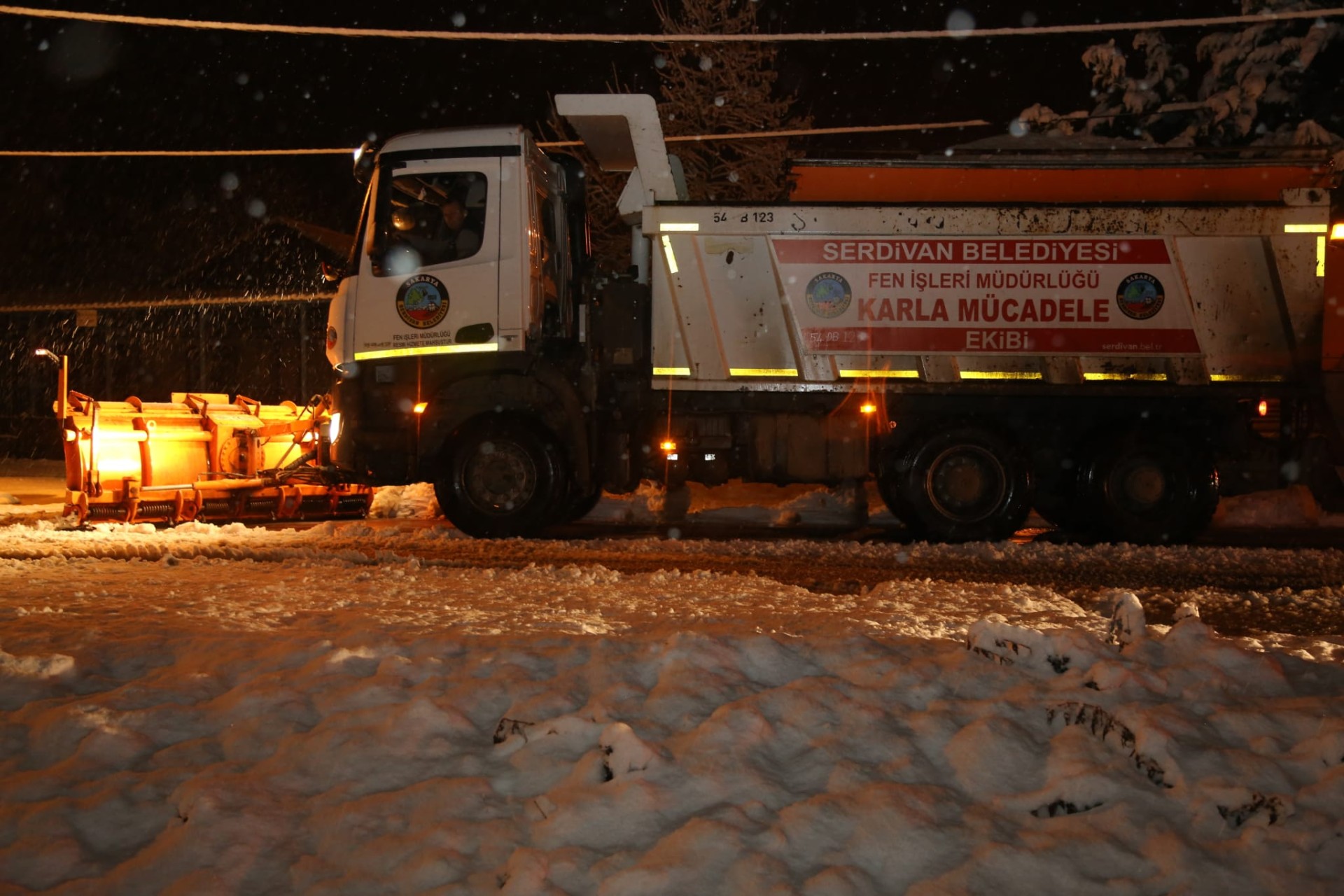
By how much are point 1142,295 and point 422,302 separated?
20.9 feet

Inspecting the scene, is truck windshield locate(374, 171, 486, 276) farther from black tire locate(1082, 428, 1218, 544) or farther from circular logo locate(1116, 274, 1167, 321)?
black tire locate(1082, 428, 1218, 544)

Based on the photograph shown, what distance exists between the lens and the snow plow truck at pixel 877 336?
850 centimetres

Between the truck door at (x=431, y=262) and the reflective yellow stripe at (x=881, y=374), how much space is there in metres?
3.20

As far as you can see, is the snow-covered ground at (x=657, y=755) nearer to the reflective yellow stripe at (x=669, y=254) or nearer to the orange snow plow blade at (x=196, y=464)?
the reflective yellow stripe at (x=669, y=254)

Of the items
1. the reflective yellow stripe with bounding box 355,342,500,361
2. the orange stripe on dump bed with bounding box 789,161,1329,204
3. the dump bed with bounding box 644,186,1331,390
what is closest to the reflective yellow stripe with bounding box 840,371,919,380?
the dump bed with bounding box 644,186,1331,390

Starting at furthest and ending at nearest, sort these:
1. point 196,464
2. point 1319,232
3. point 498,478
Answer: point 196,464 → point 498,478 → point 1319,232

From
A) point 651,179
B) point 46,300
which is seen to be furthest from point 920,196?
point 46,300

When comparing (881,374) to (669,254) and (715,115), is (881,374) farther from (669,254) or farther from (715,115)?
(715,115)

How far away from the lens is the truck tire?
8719 mm

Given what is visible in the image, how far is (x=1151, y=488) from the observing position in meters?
8.66

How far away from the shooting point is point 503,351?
8727 millimetres

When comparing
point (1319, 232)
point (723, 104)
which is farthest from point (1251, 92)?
point (1319, 232)

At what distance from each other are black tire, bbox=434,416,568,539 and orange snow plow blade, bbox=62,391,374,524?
1288 mm

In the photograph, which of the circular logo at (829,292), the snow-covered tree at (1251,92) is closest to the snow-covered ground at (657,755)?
the circular logo at (829,292)
